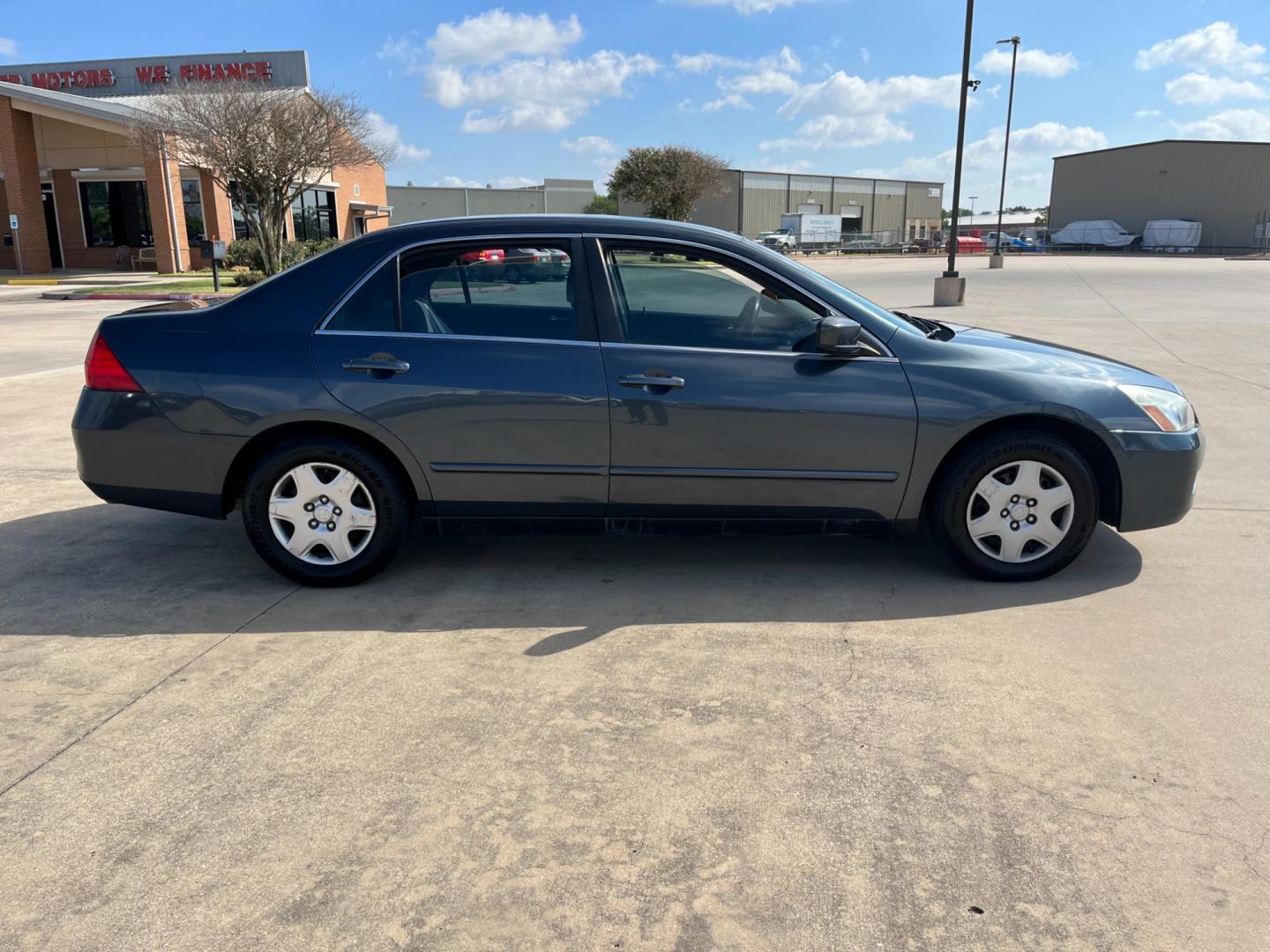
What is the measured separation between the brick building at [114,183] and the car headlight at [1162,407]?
32550mm

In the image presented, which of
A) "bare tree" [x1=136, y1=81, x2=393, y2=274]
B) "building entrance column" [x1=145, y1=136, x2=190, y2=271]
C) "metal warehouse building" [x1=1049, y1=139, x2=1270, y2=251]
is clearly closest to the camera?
"bare tree" [x1=136, y1=81, x2=393, y2=274]

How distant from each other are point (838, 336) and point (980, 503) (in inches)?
42.0

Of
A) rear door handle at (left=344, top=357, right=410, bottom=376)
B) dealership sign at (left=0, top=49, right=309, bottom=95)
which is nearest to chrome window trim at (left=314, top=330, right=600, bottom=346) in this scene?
rear door handle at (left=344, top=357, right=410, bottom=376)

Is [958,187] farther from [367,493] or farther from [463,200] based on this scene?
[463,200]

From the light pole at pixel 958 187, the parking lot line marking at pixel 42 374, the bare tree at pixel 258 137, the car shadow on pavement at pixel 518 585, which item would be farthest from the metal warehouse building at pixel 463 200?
the car shadow on pavement at pixel 518 585

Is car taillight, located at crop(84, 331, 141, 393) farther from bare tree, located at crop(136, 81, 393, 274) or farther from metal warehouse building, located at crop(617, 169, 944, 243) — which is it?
metal warehouse building, located at crop(617, 169, 944, 243)

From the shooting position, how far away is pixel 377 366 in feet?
14.2

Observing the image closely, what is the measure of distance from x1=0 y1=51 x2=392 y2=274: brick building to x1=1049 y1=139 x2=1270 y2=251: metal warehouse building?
5283 cm

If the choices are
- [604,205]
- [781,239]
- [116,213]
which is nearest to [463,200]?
[604,205]

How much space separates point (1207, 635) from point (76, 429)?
16.7 feet

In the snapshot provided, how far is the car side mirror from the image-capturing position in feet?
13.7

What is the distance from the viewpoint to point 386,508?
14.6 feet

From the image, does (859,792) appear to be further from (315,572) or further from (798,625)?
(315,572)

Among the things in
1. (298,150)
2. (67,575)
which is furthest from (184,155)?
(67,575)
